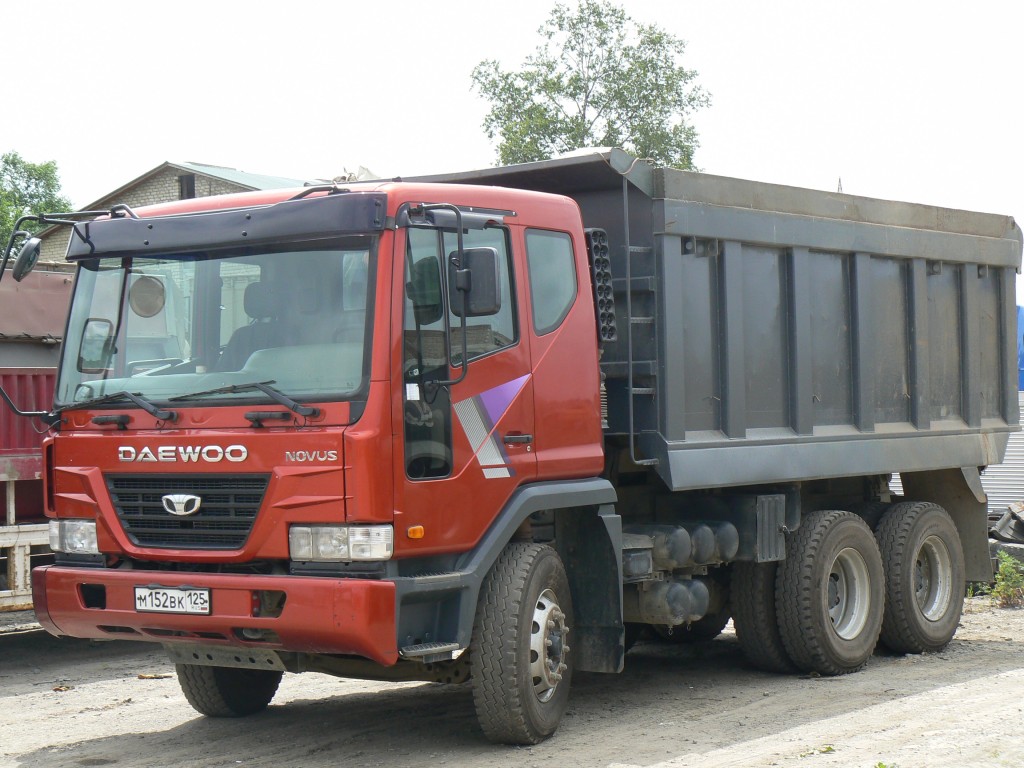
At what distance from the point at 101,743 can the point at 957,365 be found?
660 cm

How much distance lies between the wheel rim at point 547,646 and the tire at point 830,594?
2290 millimetres

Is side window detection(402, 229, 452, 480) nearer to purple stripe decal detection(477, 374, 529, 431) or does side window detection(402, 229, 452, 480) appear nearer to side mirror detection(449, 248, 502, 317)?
side mirror detection(449, 248, 502, 317)

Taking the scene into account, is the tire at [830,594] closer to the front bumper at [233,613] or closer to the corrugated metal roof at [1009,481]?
the front bumper at [233,613]

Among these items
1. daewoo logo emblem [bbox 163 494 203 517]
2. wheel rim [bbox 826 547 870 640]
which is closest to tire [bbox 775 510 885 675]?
wheel rim [bbox 826 547 870 640]

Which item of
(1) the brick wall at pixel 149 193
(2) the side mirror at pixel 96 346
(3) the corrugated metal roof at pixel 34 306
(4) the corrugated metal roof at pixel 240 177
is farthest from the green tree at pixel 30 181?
(2) the side mirror at pixel 96 346

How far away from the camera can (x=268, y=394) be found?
6188 millimetres

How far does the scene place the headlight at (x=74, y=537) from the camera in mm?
6633

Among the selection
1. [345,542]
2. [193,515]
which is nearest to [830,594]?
[345,542]

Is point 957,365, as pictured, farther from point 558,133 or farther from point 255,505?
point 558,133

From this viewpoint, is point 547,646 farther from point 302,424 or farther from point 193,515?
point 193,515

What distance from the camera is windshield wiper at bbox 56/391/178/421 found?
21.0ft

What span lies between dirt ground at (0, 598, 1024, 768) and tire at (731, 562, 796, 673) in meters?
0.22

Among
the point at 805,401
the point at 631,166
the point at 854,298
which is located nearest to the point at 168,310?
the point at 631,166

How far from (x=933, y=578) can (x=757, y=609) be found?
207cm
